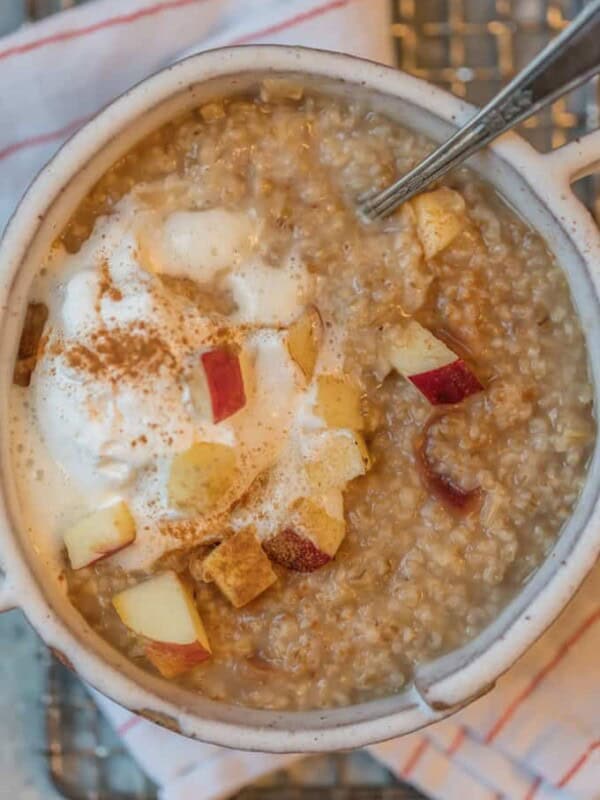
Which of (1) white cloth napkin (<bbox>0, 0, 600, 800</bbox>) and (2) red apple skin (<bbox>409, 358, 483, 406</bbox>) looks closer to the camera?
(2) red apple skin (<bbox>409, 358, 483, 406</bbox>)

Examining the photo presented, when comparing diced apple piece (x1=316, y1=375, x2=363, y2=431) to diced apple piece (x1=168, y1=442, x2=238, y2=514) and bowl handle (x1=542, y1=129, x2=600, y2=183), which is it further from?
bowl handle (x1=542, y1=129, x2=600, y2=183)

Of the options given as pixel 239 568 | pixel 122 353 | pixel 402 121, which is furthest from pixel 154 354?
pixel 402 121

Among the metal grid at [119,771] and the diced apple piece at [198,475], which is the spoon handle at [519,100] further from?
the metal grid at [119,771]

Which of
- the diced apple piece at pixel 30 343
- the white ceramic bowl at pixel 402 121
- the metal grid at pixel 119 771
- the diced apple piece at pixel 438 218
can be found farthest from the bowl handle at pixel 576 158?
the metal grid at pixel 119 771

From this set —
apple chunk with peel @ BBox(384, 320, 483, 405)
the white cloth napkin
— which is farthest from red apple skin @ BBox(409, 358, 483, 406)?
the white cloth napkin

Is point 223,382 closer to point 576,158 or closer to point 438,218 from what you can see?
point 438,218

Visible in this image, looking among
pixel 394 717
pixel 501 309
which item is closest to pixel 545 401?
pixel 501 309
